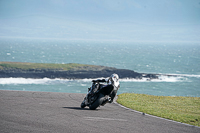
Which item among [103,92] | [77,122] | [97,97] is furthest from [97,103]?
[77,122]

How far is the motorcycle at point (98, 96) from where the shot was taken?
13.7 meters

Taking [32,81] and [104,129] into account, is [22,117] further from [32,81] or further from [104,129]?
[32,81]

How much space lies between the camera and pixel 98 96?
1400 cm

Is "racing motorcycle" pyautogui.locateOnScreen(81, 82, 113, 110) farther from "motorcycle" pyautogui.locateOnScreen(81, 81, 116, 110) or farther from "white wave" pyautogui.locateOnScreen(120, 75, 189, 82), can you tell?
"white wave" pyautogui.locateOnScreen(120, 75, 189, 82)

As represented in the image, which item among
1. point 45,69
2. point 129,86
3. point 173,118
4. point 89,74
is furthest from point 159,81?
point 173,118

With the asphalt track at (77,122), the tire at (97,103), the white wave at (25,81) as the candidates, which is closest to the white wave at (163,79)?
the white wave at (25,81)

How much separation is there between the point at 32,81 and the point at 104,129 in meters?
86.2

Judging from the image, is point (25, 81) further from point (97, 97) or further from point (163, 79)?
point (97, 97)

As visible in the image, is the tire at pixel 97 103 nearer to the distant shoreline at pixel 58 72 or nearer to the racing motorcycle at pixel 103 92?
the racing motorcycle at pixel 103 92

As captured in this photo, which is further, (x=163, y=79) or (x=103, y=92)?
(x=163, y=79)

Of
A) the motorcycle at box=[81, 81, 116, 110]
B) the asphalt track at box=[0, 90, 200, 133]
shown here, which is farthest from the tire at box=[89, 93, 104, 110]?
the asphalt track at box=[0, 90, 200, 133]

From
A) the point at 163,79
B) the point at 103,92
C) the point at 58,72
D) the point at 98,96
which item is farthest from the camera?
the point at 163,79

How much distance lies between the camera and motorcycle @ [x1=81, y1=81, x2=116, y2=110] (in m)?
13.7

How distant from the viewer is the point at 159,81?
103562 millimetres
